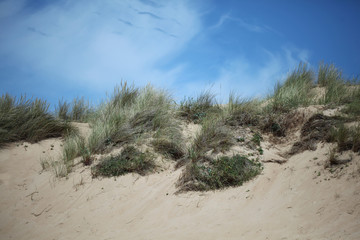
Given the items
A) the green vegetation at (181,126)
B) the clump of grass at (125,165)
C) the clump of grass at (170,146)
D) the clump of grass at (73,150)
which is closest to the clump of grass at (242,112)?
the green vegetation at (181,126)

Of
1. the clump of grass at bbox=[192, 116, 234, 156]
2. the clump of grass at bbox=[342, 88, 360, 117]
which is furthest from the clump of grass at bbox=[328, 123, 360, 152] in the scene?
the clump of grass at bbox=[192, 116, 234, 156]

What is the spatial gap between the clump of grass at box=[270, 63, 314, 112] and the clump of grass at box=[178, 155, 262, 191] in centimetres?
268

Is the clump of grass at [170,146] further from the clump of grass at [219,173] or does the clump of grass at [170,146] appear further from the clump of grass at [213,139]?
the clump of grass at [219,173]

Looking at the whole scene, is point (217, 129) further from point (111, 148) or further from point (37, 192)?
point (37, 192)

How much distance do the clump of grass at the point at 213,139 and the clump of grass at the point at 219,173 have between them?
1.65 feet

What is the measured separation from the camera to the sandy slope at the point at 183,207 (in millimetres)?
4332

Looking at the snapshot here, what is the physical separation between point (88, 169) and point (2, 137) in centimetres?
341

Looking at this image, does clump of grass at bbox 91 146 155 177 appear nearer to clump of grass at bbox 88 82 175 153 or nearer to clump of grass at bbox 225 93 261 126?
clump of grass at bbox 88 82 175 153

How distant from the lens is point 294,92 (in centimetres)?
873

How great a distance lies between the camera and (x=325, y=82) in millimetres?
10531

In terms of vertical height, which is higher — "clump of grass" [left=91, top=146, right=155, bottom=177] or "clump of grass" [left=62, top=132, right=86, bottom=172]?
"clump of grass" [left=62, top=132, right=86, bottom=172]

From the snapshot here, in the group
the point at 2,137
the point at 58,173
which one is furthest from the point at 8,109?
the point at 58,173

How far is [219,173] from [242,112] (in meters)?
2.87

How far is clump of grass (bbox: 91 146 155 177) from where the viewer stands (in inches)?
269
